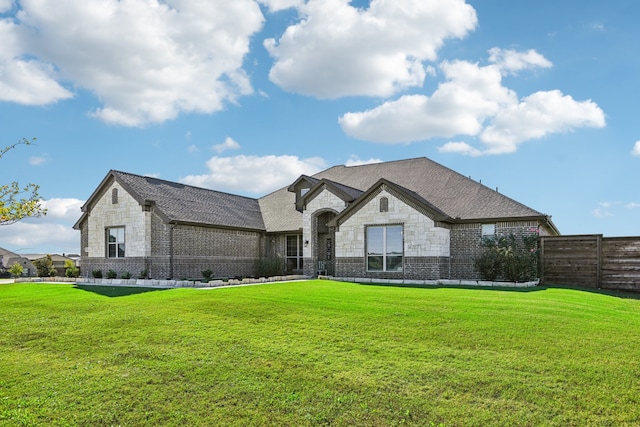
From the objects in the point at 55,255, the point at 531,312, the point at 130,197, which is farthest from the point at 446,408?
the point at 55,255

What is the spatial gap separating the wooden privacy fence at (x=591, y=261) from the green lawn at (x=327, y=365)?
8896 millimetres

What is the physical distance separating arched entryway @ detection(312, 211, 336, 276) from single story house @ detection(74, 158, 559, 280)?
0.05 metres

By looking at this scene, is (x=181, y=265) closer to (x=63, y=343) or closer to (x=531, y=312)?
(x=63, y=343)

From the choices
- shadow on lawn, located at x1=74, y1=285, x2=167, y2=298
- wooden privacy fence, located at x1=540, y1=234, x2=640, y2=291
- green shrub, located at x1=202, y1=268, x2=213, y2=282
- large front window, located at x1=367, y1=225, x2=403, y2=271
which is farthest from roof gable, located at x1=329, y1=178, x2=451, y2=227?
shadow on lawn, located at x1=74, y1=285, x2=167, y2=298

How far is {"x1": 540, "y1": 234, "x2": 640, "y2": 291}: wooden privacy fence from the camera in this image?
20.5 m

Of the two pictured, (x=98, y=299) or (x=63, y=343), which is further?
(x=98, y=299)

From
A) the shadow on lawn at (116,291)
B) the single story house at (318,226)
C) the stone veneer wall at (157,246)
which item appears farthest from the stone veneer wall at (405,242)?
the shadow on lawn at (116,291)

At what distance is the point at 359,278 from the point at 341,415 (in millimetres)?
16533

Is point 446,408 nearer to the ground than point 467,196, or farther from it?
nearer to the ground

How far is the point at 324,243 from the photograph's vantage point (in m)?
27.1

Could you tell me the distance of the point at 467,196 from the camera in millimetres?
24594

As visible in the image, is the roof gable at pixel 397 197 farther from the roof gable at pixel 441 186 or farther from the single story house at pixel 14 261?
the single story house at pixel 14 261

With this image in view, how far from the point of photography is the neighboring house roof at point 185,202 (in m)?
25.5

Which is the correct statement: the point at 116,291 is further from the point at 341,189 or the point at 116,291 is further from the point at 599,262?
the point at 599,262
